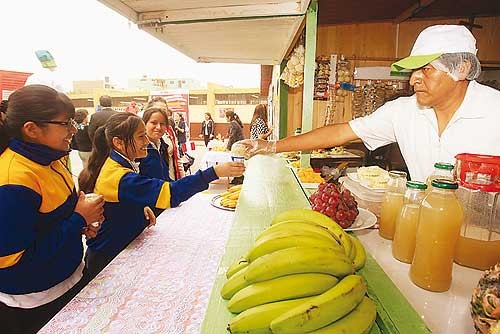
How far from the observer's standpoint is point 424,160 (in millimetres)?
1868

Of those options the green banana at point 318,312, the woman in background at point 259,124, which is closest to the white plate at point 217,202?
the green banana at point 318,312

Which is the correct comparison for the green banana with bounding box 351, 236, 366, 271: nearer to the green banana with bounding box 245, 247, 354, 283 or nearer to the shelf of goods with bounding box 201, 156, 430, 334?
the shelf of goods with bounding box 201, 156, 430, 334

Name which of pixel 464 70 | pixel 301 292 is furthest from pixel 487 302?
pixel 464 70

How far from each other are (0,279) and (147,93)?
20.1 meters

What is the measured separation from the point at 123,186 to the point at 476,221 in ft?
5.75

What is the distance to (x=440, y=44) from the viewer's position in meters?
1.47

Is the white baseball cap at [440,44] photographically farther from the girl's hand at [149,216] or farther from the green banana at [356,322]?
the girl's hand at [149,216]

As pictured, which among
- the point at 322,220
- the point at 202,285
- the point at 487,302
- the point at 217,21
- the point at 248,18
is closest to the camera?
the point at 487,302

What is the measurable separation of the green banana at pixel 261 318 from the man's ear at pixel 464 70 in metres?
1.39

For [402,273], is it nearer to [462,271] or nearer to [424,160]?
[462,271]

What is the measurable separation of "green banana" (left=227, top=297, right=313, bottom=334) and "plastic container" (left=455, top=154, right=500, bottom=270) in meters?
0.67

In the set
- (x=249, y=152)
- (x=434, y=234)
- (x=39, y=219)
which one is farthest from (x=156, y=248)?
(x=434, y=234)

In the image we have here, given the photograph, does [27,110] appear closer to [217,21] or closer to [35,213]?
[35,213]

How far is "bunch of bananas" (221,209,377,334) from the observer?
26.4 inches
